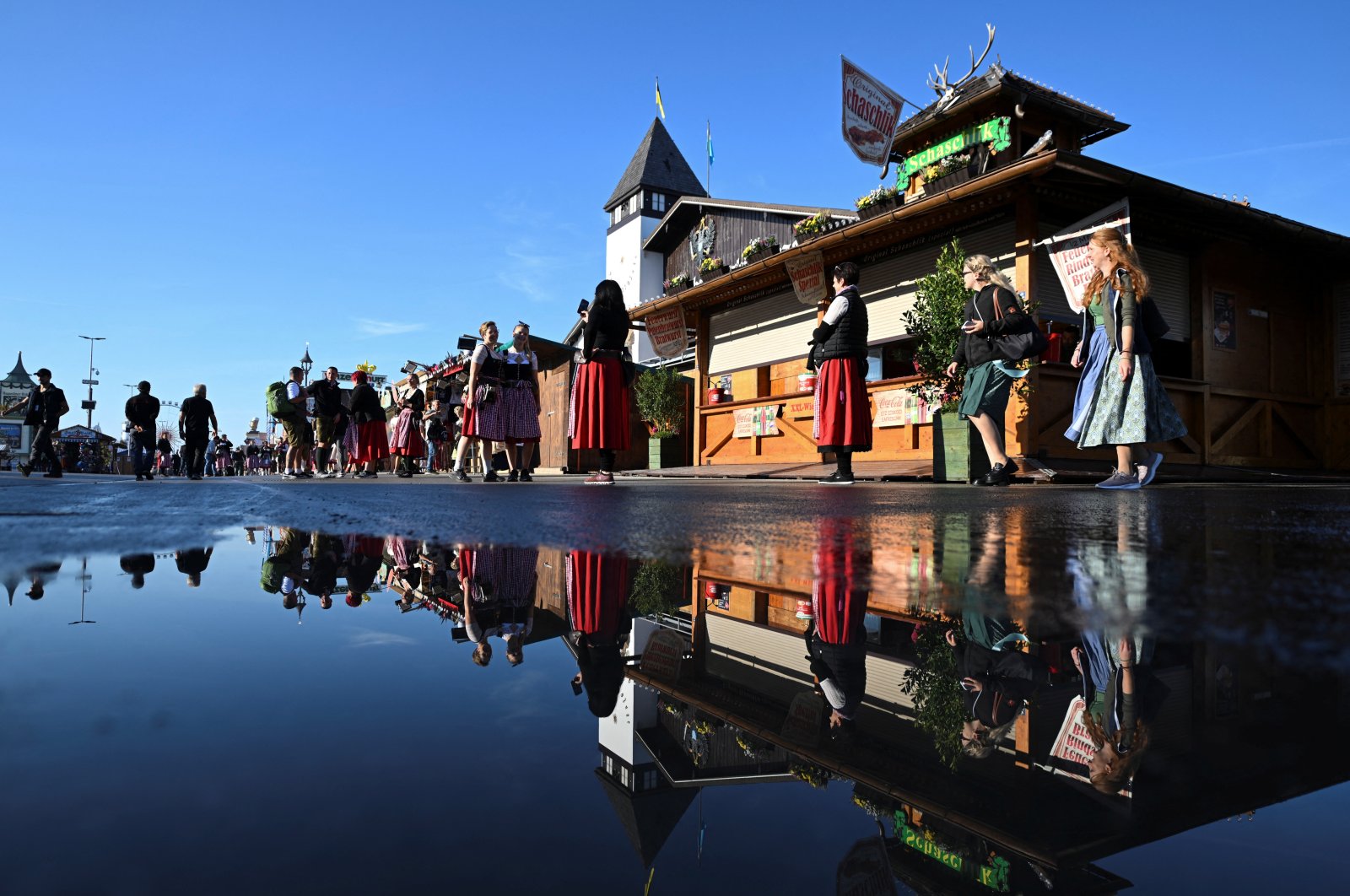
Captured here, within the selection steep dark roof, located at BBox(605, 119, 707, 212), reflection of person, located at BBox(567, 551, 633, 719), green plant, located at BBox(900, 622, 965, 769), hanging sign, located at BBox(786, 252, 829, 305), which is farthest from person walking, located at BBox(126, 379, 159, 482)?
steep dark roof, located at BBox(605, 119, 707, 212)

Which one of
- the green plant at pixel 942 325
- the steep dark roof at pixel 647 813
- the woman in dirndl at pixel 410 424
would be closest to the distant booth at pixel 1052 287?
the green plant at pixel 942 325

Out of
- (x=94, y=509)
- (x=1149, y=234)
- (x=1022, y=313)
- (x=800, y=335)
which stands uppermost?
(x=1149, y=234)

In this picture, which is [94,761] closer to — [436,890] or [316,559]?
[436,890]

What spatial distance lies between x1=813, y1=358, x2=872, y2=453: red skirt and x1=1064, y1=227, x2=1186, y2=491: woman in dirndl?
6.03ft

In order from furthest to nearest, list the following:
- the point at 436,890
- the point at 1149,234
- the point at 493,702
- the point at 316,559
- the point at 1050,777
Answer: the point at 1149,234
the point at 316,559
the point at 493,702
the point at 1050,777
the point at 436,890

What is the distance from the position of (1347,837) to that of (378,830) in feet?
1.86

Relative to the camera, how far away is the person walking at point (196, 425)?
46.7ft

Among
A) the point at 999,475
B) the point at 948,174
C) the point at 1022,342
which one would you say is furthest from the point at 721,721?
the point at 948,174

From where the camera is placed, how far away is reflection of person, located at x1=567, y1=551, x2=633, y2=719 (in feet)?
2.51

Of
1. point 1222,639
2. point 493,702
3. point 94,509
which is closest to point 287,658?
point 493,702

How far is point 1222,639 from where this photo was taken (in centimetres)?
85

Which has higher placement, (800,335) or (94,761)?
(800,335)

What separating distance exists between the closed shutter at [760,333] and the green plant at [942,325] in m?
5.45

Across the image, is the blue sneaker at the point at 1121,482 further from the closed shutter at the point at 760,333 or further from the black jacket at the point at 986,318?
the closed shutter at the point at 760,333
